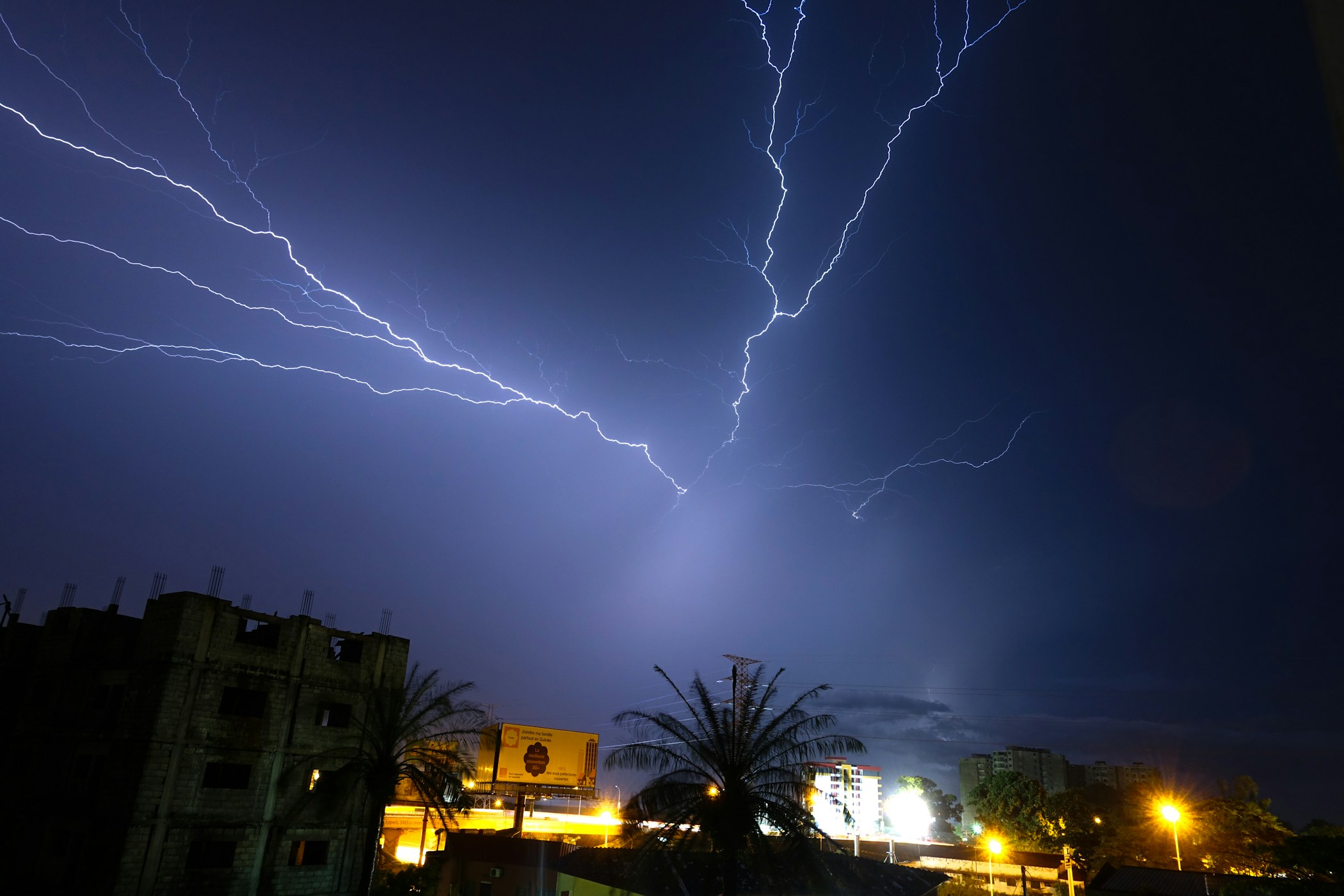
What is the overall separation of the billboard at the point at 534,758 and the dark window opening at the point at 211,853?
1720 centimetres

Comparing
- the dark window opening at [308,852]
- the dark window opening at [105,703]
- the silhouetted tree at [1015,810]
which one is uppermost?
the dark window opening at [105,703]

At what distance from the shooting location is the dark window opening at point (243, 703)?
23.9 m

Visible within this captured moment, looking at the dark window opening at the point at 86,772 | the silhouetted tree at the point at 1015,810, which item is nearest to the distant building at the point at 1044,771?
the silhouetted tree at the point at 1015,810

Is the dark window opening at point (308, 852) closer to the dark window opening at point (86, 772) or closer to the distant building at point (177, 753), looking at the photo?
the distant building at point (177, 753)

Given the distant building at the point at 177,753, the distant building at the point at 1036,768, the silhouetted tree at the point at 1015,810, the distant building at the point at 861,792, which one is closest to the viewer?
the distant building at the point at 177,753

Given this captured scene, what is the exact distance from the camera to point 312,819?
82.6 feet

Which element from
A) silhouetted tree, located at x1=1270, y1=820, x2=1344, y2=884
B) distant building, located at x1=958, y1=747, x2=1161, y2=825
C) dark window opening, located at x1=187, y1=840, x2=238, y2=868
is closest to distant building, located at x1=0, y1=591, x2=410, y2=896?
dark window opening, located at x1=187, y1=840, x2=238, y2=868

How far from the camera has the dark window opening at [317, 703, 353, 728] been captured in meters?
26.3

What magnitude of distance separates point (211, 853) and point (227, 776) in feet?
6.94

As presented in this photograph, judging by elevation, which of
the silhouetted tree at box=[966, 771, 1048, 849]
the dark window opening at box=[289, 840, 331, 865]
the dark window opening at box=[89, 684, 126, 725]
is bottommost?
the dark window opening at box=[289, 840, 331, 865]

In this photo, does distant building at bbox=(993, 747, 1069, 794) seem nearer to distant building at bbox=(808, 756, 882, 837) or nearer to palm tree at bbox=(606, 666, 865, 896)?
distant building at bbox=(808, 756, 882, 837)

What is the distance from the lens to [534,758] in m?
42.0

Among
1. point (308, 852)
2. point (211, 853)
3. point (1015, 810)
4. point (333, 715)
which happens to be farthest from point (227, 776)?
point (1015, 810)

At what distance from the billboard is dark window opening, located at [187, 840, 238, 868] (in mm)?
17199
